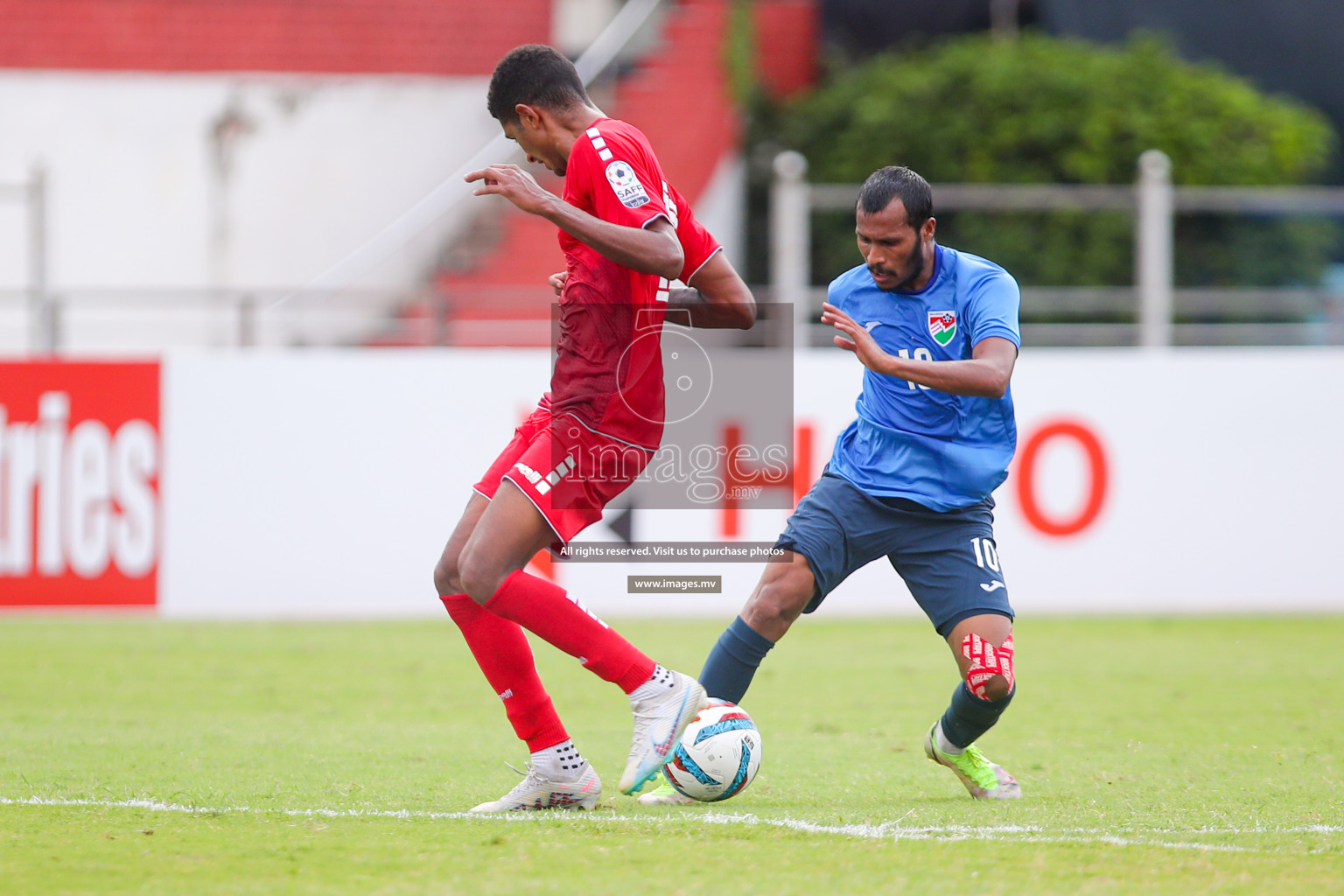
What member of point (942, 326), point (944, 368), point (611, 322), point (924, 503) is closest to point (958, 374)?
point (944, 368)

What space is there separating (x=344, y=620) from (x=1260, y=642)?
608cm

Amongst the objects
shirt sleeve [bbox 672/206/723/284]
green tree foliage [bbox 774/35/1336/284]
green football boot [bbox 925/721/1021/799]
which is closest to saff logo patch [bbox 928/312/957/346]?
shirt sleeve [bbox 672/206/723/284]

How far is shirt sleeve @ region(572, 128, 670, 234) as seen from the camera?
15.0 ft

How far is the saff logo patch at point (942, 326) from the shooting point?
5184 millimetres

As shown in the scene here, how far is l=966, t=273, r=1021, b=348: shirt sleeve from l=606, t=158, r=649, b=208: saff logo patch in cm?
117

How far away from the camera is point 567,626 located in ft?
Result: 15.7

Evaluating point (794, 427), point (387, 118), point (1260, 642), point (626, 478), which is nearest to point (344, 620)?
point (794, 427)

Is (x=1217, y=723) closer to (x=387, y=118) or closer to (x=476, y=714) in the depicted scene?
(x=476, y=714)

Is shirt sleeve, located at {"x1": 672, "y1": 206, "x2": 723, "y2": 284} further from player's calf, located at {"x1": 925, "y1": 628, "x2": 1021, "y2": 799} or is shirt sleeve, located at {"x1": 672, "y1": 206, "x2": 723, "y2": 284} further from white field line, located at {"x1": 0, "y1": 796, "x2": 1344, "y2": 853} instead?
white field line, located at {"x1": 0, "y1": 796, "x2": 1344, "y2": 853}

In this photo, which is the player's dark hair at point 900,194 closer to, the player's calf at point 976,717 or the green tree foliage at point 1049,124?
the player's calf at point 976,717

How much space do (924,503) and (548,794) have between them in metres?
1.51

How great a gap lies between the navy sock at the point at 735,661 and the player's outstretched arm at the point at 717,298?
0.99 meters

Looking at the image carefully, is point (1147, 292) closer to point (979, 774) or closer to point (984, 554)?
point (984, 554)

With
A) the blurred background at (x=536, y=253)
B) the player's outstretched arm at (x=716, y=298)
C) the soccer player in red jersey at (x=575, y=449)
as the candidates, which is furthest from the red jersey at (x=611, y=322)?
the blurred background at (x=536, y=253)
